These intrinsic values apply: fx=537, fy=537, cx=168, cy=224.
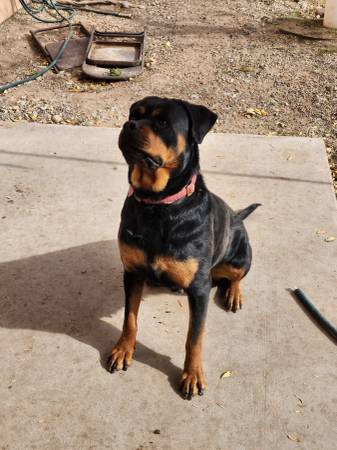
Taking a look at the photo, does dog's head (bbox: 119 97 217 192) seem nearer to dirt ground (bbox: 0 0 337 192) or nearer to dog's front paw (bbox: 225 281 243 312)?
dog's front paw (bbox: 225 281 243 312)

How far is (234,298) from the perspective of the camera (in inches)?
126

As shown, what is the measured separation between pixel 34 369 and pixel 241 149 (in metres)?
2.88

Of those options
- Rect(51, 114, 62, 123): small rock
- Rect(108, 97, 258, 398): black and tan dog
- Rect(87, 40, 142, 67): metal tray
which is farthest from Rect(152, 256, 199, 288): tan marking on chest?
Rect(87, 40, 142, 67): metal tray

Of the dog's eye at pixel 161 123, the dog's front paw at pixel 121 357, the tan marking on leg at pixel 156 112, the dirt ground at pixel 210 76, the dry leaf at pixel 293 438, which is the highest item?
the tan marking on leg at pixel 156 112

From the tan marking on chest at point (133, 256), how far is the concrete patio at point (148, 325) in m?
0.59

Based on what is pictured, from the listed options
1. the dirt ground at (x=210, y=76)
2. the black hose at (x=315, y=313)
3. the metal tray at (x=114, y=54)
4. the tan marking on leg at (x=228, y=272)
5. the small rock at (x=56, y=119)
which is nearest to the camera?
the black hose at (x=315, y=313)

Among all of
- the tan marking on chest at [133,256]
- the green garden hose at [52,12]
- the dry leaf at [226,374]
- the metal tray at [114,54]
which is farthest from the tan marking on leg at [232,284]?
the green garden hose at [52,12]

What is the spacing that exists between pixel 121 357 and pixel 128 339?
0.10m

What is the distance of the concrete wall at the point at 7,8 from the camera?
791cm

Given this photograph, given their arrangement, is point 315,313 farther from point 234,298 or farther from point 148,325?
point 148,325

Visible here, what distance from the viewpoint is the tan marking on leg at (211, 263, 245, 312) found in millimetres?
3160

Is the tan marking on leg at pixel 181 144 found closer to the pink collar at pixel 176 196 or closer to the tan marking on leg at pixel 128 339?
the pink collar at pixel 176 196

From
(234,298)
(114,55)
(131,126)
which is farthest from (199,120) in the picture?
(114,55)

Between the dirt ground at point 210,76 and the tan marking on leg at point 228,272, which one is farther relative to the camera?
the dirt ground at point 210,76
